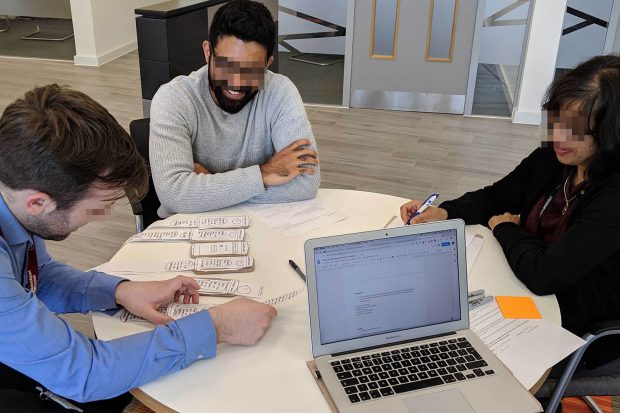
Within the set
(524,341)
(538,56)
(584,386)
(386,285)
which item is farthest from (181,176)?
(538,56)

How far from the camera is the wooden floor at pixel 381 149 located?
11.3 ft

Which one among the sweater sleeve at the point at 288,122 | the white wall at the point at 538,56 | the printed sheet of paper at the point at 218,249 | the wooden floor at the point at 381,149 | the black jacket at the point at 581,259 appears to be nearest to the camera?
the black jacket at the point at 581,259

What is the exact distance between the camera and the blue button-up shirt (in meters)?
1.08

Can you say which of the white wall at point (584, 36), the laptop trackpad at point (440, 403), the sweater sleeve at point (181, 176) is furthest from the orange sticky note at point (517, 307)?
the white wall at point (584, 36)

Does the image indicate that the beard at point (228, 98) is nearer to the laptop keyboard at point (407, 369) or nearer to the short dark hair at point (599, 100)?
the short dark hair at point (599, 100)

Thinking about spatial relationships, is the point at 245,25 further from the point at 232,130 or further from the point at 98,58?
the point at 98,58

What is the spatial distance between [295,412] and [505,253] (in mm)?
825

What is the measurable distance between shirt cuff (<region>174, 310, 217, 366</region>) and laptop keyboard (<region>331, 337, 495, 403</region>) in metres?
0.26

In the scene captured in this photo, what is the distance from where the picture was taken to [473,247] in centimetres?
174

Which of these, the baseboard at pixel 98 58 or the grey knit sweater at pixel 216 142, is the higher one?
the grey knit sweater at pixel 216 142

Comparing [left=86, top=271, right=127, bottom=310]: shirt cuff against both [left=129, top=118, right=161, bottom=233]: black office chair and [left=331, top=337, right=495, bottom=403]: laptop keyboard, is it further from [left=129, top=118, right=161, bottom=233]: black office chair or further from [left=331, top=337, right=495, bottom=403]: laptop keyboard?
[left=129, top=118, right=161, bottom=233]: black office chair

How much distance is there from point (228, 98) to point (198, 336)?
3.52 ft

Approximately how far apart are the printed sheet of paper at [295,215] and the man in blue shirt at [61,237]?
0.52m

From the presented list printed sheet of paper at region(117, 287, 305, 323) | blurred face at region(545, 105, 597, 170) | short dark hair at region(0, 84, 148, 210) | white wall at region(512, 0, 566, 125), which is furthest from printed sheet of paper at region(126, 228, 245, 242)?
white wall at region(512, 0, 566, 125)
